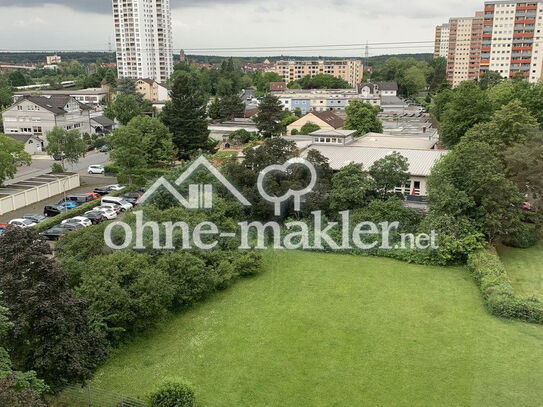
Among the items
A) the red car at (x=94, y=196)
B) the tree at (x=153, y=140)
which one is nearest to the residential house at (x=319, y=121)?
the tree at (x=153, y=140)

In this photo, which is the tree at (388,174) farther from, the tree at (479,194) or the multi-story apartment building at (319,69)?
the multi-story apartment building at (319,69)

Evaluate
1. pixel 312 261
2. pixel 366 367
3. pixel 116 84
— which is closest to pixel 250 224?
pixel 312 261

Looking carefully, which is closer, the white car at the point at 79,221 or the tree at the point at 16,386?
the tree at the point at 16,386

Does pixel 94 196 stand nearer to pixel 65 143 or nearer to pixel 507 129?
pixel 65 143

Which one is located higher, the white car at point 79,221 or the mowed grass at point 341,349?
the white car at point 79,221

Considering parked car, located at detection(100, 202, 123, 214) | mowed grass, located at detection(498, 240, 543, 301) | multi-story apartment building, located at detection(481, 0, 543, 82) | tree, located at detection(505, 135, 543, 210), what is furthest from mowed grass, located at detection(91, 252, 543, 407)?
multi-story apartment building, located at detection(481, 0, 543, 82)

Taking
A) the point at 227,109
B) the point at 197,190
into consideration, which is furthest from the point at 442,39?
the point at 197,190

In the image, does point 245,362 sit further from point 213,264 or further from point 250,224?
point 250,224
